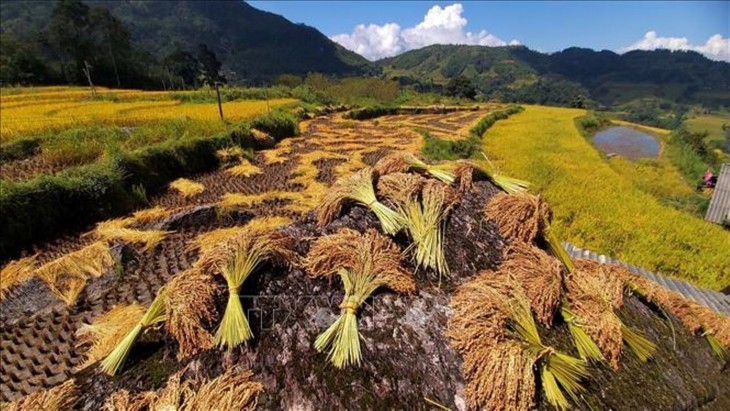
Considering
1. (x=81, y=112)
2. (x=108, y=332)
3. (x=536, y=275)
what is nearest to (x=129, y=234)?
(x=108, y=332)

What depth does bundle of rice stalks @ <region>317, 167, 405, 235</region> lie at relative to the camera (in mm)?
2203

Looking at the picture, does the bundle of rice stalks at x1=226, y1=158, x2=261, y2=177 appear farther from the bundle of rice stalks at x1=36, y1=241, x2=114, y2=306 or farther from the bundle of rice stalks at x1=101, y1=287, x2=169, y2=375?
the bundle of rice stalks at x1=101, y1=287, x2=169, y2=375

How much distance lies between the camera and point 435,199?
7.61ft

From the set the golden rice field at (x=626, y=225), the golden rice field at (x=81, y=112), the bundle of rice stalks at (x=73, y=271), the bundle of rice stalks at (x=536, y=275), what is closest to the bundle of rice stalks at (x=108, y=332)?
the bundle of rice stalks at (x=536, y=275)

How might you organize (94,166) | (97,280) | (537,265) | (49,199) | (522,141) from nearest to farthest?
(537,265), (97,280), (49,199), (94,166), (522,141)

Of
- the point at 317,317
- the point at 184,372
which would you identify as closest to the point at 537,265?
the point at 317,317

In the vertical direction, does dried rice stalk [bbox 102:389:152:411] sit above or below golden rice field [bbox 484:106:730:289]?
above

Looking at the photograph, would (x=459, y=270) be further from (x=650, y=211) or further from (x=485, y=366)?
(x=650, y=211)

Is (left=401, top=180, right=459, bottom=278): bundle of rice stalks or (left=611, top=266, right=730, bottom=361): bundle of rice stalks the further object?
(left=611, top=266, right=730, bottom=361): bundle of rice stalks

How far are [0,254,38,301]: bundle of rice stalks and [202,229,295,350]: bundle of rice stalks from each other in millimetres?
7303

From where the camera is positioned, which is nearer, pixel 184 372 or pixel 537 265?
pixel 184 372

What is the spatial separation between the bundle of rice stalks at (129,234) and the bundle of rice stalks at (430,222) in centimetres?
718

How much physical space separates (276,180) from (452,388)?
1283cm

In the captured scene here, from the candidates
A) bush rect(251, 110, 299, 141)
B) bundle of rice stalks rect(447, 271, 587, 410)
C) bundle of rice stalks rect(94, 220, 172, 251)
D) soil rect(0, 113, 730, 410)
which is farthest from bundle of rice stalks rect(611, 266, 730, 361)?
bush rect(251, 110, 299, 141)
